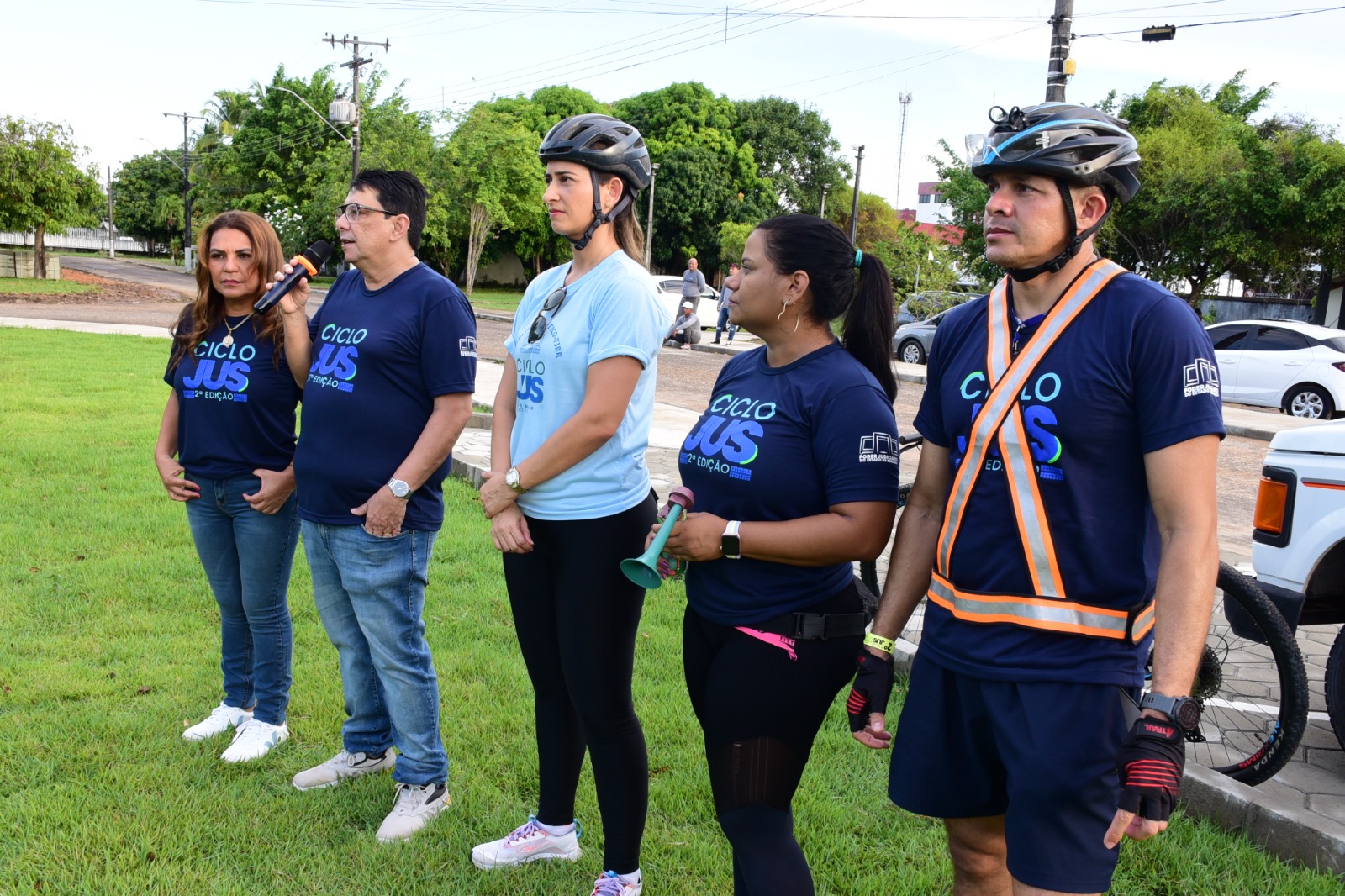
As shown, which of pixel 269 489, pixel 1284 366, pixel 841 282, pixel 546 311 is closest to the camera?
pixel 841 282

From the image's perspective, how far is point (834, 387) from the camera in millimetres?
2447

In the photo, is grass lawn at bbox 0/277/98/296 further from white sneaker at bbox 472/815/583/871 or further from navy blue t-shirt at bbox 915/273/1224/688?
navy blue t-shirt at bbox 915/273/1224/688

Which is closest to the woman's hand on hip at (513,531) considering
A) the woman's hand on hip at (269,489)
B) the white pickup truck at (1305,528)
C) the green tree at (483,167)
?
the woman's hand on hip at (269,489)

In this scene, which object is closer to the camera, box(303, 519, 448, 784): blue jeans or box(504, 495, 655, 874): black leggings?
box(504, 495, 655, 874): black leggings

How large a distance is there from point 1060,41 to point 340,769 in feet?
41.4

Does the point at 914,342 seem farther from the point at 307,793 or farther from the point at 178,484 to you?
the point at 307,793

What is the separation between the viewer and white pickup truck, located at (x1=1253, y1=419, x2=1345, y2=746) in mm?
4035

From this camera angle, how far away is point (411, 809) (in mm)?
3434

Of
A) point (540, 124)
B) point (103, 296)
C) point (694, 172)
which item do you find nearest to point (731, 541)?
point (103, 296)

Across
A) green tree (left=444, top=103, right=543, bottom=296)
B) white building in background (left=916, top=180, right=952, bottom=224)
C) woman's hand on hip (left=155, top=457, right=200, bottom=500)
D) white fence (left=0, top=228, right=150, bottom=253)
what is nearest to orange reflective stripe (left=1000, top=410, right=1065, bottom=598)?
woman's hand on hip (left=155, top=457, right=200, bottom=500)

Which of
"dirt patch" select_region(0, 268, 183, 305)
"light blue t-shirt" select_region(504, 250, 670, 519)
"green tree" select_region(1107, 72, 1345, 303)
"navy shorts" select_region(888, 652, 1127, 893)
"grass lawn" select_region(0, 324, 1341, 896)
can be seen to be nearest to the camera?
"navy shorts" select_region(888, 652, 1127, 893)

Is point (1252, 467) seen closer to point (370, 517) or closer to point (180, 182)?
point (370, 517)

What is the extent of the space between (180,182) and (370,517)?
3342 inches

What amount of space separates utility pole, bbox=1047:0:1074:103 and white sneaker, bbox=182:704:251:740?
12084mm
